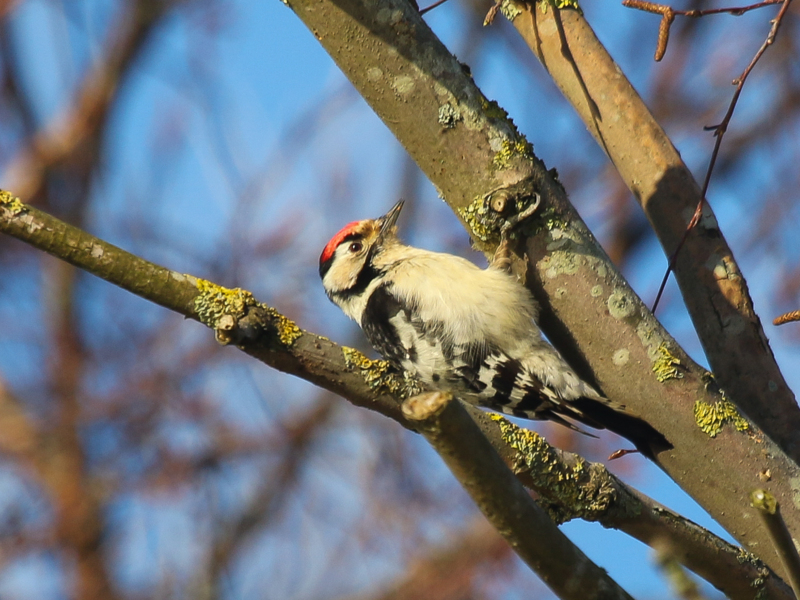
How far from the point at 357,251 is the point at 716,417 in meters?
2.57

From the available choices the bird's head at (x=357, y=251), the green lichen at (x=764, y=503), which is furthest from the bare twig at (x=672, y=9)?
the bird's head at (x=357, y=251)

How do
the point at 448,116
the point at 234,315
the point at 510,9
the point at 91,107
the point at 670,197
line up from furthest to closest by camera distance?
the point at 91,107, the point at 510,9, the point at 670,197, the point at 448,116, the point at 234,315

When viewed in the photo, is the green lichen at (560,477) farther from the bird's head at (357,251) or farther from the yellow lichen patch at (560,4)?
the bird's head at (357,251)

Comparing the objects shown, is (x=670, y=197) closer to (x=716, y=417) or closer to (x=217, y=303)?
(x=716, y=417)

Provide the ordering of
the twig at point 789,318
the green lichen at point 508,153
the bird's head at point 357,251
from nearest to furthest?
the twig at point 789,318, the green lichen at point 508,153, the bird's head at point 357,251

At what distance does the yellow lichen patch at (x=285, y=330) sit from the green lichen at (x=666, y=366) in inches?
42.2

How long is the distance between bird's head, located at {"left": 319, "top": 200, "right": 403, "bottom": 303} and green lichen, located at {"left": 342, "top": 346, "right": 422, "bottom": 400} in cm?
239

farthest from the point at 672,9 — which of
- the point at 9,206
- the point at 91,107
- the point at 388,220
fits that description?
the point at 91,107

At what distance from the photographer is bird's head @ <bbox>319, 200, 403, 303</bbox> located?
446cm

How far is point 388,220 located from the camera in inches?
179

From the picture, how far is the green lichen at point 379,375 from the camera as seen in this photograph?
1954 millimetres

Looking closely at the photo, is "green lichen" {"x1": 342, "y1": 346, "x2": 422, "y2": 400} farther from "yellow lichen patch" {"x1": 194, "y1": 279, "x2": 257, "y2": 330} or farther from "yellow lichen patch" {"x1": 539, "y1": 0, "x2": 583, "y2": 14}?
"yellow lichen patch" {"x1": 539, "y1": 0, "x2": 583, "y2": 14}

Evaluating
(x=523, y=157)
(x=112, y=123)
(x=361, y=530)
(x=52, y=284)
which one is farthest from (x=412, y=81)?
(x=112, y=123)

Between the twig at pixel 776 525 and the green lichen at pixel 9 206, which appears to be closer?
the twig at pixel 776 525
